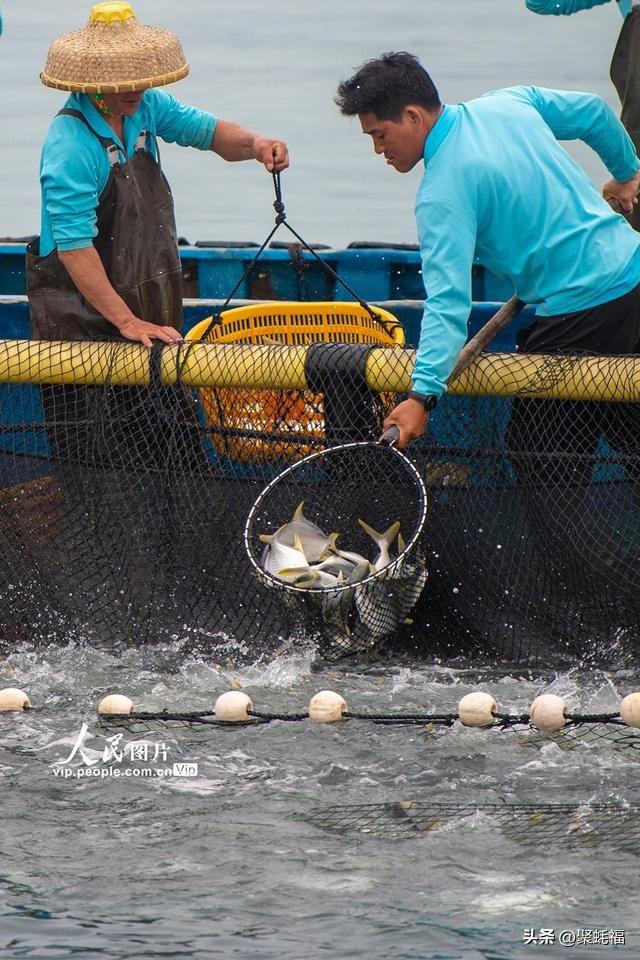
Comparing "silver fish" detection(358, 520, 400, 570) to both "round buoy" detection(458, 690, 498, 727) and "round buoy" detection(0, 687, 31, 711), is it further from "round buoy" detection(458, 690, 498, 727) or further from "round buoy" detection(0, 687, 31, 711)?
"round buoy" detection(0, 687, 31, 711)

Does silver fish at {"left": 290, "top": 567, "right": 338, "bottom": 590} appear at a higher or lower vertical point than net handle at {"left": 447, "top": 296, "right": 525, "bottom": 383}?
lower

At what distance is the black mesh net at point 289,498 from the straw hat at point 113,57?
1056 millimetres

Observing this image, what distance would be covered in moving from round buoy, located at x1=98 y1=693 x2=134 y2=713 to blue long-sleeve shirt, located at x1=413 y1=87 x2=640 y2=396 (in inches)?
A: 57.9

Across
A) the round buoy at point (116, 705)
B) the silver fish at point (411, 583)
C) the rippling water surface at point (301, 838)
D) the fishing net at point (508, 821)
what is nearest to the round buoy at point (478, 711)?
the rippling water surface at point (301, 838)

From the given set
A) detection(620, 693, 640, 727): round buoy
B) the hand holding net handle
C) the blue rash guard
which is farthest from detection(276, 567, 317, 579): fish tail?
the blue rash guard

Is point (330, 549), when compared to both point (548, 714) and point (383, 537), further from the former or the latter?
point (548, 714)

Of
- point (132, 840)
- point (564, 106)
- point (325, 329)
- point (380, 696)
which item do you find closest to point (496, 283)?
point (325, 329)

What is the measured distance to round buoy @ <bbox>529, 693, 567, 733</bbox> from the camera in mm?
4660

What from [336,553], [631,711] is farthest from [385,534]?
[631,711]

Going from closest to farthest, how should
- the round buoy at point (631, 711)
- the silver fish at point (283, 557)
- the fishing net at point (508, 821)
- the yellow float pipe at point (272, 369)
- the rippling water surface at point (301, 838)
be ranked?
the rippling water surface at point (301, 838) → the fishing net at point (508, 821) → the round buoy at point (631, 711) → the yellow float pipe at point (272, 369) → the silver fish at point (283, 557)

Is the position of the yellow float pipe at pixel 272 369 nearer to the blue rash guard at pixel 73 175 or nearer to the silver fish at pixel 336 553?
the blue rash guard at pixel 73 175

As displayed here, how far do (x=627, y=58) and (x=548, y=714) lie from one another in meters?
4.28

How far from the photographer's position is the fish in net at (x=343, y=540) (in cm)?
566

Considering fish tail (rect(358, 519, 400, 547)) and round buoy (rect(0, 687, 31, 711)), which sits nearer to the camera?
round buoy (rect(0, 687, 31, 711))
